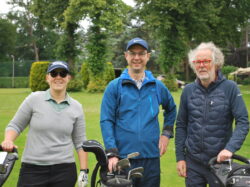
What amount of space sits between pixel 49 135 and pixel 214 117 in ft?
4.77

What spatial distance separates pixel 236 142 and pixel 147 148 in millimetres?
834

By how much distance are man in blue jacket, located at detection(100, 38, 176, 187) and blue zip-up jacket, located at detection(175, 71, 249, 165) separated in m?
0.37

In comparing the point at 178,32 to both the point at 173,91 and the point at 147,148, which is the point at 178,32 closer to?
the point at 173,91

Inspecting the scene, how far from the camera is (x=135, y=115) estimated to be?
3447 mm

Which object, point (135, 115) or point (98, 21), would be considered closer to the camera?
point (135, 115)

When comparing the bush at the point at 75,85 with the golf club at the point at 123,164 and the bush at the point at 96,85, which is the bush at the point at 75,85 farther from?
the golf club at the point at 123,164

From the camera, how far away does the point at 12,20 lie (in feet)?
219

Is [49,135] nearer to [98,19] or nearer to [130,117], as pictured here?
[130,117]

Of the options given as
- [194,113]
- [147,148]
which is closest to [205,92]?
[194,113]

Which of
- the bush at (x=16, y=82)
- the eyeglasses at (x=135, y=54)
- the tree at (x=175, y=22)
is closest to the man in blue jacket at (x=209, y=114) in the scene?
the eyeglasses at (x=135, y=54)

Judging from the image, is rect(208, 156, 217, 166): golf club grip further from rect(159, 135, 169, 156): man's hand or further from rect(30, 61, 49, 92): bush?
rect(30, 61, 49, 92): bush

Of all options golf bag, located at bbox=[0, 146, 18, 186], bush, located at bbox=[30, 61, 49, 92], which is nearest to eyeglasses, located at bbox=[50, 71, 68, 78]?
golf bag, located at bbox=[0, 146, 18, 186]

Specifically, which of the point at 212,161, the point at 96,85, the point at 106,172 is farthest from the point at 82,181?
the point at 96,85

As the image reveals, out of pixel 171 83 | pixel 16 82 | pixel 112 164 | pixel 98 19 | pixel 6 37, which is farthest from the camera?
pixel 6 37
